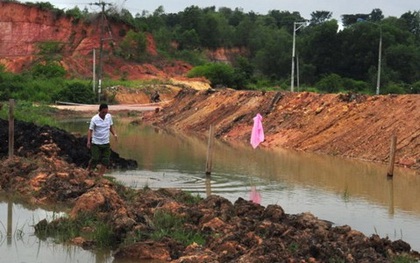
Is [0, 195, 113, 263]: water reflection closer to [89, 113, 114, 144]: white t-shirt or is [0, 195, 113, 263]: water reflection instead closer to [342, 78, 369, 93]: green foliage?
[89, 113, 114, 144]: white t-shirt

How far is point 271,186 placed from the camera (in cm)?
1652

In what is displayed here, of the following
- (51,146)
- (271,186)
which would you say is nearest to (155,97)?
(51,146)

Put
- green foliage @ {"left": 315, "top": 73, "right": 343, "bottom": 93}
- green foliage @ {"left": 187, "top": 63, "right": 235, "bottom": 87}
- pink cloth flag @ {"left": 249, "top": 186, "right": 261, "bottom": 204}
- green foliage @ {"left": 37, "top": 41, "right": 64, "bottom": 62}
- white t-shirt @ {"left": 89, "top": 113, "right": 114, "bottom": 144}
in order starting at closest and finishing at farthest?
pink cloth flag @ {"left": 249, "top": 186, "right": 261, "bottom": 204}
white t-shirt @ {"left": 89, "top": 113, "right": 114, "bottom": 144}
green foliage @ {"left": 315, "top": 73, "right": 343, "bottom": 93}
green foliage @ {"left": 187, "top": 63, "right": 235, "bottom": 87}
green foliage @ {"left": 37, "top": 41, "right": 64, "bottom": 62}

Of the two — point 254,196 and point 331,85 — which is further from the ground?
point 331,85

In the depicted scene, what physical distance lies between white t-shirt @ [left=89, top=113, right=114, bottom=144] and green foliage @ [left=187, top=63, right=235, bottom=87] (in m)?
50.9

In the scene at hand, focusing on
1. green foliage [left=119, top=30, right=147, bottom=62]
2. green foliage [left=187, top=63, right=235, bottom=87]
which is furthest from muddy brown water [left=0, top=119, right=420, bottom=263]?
green foliage [left=119, top=30, right=147, bottom=62]

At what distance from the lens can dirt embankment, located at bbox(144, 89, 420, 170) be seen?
2464 centimetres

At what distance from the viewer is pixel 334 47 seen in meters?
75.6

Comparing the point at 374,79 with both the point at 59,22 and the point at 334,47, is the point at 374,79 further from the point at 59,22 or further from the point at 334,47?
the point at 59,22

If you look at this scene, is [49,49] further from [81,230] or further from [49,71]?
[81,230]

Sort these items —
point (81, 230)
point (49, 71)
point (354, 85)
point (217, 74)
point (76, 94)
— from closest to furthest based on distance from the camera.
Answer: point (81, 230), point (76, 94), point (354, 85), point (49, 71), point (217, 74)

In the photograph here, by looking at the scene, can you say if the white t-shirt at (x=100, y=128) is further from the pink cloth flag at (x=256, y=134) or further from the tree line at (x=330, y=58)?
the tree line at (x=330, y=58)

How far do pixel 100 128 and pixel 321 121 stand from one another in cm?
1669

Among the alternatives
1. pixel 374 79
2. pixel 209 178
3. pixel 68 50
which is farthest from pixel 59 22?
pixel 209 178
